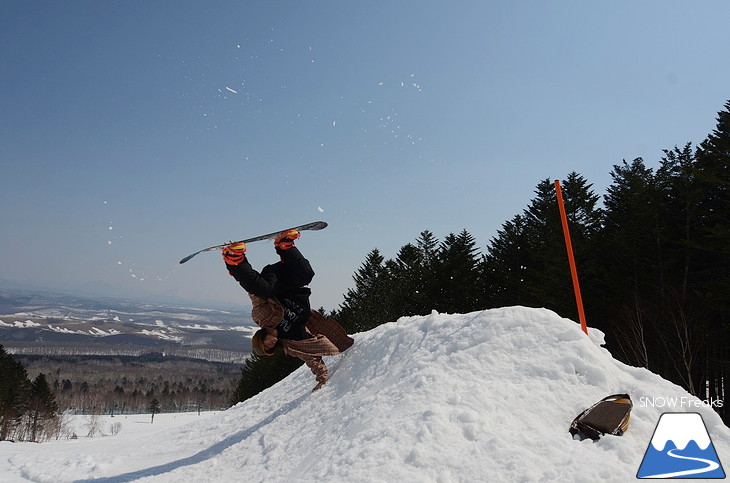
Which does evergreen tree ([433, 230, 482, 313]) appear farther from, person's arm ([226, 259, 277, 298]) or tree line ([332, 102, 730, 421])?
person's arm ([226, 259, 277, 298])

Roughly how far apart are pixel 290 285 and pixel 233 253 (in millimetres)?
1418

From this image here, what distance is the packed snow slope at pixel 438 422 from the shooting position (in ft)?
12.6

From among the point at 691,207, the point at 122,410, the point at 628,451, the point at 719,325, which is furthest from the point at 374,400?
the point at 122,410

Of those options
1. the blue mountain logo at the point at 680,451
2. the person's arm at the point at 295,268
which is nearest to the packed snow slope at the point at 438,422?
the blue mountain logo at the point at 680,451

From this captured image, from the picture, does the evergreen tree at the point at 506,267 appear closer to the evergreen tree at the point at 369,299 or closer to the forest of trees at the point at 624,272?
the forest of trees at the point at 624,272

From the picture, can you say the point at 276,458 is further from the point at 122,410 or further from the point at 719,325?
the point at 122,410

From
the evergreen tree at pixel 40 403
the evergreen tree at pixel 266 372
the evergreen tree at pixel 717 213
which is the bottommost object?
the evergreen tree at pixel 40 403

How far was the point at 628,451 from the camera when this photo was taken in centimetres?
379

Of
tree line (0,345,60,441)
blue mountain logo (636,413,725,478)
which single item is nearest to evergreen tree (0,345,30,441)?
tree line (0,345,60,441)

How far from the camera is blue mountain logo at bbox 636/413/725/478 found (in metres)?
3.60

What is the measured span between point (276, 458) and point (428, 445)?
2.55 m

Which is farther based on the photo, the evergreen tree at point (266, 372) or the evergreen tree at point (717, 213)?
the evergreen tree at point (266, 372)

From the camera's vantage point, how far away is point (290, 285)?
7.59m

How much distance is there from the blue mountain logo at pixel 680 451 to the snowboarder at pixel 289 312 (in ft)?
17.1
